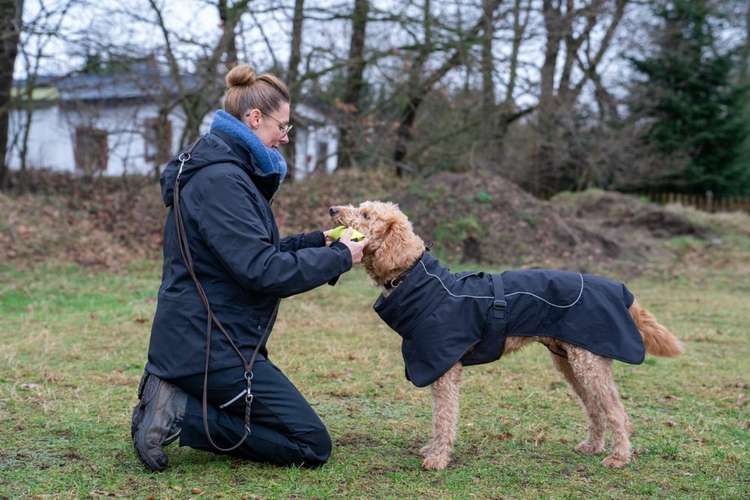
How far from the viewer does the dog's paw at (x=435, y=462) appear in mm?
3959

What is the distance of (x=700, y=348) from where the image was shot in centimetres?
750

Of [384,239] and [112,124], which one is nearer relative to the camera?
[384,239]

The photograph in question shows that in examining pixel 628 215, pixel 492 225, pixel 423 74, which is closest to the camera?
pixel 492 225

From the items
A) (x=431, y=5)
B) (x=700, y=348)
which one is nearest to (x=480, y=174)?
(x=431, y=5)

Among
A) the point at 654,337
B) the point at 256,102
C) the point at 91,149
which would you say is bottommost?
the point at 654,337

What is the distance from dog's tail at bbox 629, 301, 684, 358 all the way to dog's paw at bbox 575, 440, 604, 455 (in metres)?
0.64

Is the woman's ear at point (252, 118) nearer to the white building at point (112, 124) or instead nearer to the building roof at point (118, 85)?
the building roof at point (118, 85)

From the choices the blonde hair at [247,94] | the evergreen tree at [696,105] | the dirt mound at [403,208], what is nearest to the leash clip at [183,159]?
the blonde hair at [247,94]

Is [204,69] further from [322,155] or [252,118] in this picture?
[252,118]

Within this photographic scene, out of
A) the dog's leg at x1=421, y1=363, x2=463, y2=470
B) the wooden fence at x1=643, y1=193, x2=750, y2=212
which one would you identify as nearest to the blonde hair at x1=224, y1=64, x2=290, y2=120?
the dog's leg at x1=421, y1=363, x2=463, y2=470

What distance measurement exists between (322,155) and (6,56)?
6.94 metres

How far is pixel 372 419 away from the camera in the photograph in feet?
16.0

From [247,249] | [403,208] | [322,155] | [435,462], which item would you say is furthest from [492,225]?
[247,249]

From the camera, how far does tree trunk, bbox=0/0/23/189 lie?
→ 12766mm
